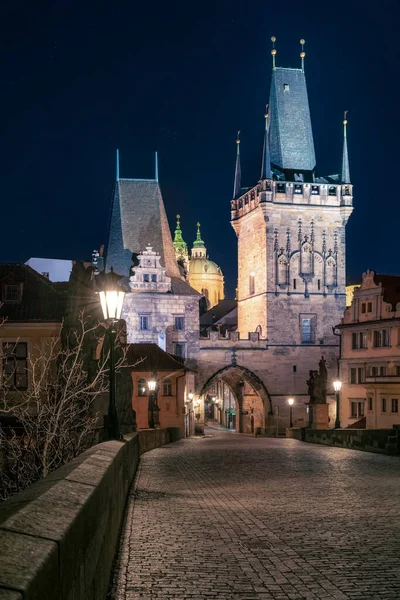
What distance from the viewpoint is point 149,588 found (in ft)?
20.5

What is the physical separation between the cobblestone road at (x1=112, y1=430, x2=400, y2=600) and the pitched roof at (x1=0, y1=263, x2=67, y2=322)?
47.2ft

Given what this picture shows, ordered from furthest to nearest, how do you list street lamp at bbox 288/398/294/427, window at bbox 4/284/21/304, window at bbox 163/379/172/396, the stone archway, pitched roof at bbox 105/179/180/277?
pitched roof at bbox 105/179/180/277
the stone archway
street lamp at bbox 288/398/294/427
window at bbox 163/379/172/396
window at bbox 4/284/21/304

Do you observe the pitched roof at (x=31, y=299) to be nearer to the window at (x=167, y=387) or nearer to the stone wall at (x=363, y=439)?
the stone wall at (x=363, y=439)

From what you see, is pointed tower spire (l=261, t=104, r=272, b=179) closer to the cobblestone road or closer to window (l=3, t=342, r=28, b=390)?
window (l=3, t=342, r=28, b=390)

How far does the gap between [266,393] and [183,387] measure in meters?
11.5

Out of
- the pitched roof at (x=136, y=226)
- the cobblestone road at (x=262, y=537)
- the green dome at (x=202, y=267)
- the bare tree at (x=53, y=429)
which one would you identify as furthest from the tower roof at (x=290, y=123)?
the green dome at (x=202, y=267)

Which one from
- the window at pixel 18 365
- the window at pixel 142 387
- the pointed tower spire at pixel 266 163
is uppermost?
the pointed tower spire at pixel 266 163

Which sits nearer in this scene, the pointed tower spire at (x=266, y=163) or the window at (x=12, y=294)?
the window at (x=12, y=294)

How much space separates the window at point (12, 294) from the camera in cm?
3006

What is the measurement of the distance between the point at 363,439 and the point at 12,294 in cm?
1373

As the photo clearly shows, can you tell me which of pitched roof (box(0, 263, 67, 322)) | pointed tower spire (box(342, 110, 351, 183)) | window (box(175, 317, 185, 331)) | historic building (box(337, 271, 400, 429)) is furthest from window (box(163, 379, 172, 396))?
pointed tower spire (box(342, 110, 351, 183))

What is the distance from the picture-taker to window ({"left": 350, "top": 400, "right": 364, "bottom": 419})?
49.9m

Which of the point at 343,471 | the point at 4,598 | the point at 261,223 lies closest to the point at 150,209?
the point at 261,223

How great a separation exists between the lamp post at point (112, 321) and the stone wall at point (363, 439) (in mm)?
11095
